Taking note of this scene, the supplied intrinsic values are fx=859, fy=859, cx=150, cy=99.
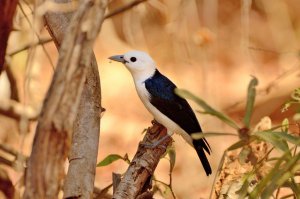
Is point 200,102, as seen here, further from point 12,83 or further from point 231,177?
point 12,83

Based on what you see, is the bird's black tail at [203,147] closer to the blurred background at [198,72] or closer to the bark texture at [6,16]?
the bark texture at [6,16]

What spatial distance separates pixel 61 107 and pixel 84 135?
85 centimetres

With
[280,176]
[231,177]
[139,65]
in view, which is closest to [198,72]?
[139,65]

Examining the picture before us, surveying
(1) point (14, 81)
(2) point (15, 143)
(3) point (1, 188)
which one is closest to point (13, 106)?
(1) point (14, 81)

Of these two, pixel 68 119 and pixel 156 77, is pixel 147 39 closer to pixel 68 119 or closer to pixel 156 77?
pixel 156 77

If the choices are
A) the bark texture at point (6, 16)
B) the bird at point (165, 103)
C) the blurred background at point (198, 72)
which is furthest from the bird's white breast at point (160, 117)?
the blurred background at point (198, 72)

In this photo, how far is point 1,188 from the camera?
2518mm

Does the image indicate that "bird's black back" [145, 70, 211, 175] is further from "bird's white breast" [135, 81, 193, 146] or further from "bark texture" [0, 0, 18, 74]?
"bark texture" [0, 0, 18, 74]

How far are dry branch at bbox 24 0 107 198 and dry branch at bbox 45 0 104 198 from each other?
599 millimetres

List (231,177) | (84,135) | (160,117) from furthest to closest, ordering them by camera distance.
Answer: (160,117) < (231,177) < (84,135)

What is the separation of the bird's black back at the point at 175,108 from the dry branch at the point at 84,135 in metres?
0.69

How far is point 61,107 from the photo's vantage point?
1.35 metres

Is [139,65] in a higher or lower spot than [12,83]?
lower

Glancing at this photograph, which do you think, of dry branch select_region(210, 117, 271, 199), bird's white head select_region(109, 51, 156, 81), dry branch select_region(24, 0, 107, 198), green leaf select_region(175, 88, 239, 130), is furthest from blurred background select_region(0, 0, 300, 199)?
dry branch select_region(24, 0, 107, 198)
